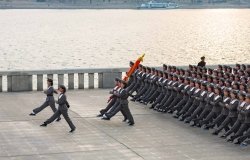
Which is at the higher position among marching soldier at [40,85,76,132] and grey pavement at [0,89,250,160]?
marching soldier at [40,85,76,132]

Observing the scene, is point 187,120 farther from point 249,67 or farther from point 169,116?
point 249,67

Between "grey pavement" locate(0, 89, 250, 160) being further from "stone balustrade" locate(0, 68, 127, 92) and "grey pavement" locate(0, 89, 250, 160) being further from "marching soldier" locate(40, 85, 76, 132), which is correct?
"stone balustrade" locate(0, 68, 127, 92)

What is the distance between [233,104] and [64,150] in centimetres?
521

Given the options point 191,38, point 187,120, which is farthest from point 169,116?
point 191,38

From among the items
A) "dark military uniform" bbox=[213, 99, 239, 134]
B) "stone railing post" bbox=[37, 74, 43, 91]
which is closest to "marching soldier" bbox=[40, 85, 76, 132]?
"dark military uniform" bbox=[213, 99, 239, 134]

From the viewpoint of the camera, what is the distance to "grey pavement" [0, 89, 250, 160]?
72.0ft

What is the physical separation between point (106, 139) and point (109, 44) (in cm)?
8489

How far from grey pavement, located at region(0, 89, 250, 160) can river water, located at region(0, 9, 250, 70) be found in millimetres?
43049

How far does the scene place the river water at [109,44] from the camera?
80750mm

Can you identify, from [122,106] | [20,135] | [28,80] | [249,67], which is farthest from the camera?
[28,80]

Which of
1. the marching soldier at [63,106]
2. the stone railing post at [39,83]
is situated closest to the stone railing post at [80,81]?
the stone railing post at [39,83]

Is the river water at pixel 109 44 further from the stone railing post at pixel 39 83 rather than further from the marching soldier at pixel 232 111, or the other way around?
the marching soldier at pixel 232 111

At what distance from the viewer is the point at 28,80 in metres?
34.5

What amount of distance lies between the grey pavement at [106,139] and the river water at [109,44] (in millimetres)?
43049
